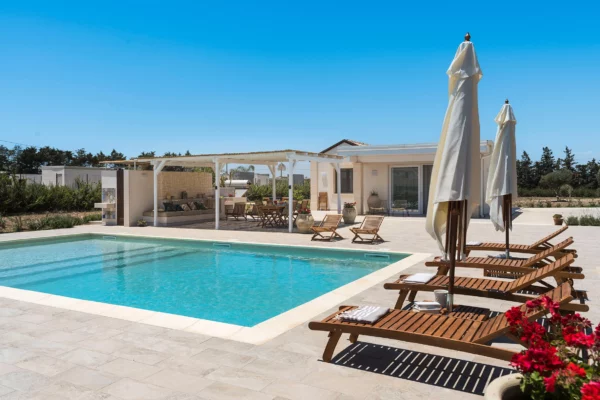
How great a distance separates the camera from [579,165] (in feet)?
130

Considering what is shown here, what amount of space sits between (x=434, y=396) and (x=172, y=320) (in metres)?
3.07

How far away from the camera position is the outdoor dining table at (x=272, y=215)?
15.6m

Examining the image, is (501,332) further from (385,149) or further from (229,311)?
(385,149)

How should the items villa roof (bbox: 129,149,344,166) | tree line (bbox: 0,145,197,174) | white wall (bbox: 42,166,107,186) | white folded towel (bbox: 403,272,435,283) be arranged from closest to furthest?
white folded towel (bbox: 403,272,435,283) → villa roof (bbox: 129,149,344,166) → white wall (bbox: 42,166,107,186) → tree line (bbox: 0,145,197,174)

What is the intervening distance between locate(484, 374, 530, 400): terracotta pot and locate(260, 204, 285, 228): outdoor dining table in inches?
524

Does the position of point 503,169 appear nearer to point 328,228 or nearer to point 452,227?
point 452,227

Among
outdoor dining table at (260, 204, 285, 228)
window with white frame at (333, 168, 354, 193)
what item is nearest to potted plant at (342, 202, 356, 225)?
outdoor dining table at (260, 204, 285, 228)

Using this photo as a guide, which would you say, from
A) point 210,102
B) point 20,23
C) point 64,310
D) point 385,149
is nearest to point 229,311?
point 64,310

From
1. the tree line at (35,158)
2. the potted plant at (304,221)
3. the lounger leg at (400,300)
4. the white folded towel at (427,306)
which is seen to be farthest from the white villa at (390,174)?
the tree line at (35,158)

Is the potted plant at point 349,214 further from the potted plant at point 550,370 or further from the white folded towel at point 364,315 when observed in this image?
the potted plant at point 550,370

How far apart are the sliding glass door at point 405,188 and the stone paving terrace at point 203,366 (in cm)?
1510

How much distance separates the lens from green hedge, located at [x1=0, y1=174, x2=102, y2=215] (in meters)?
19.8

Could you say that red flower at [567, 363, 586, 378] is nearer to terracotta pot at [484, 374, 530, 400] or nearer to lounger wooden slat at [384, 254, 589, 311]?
terracotta pot at [484, 374, 530, 400]

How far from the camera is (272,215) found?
15.9 m
